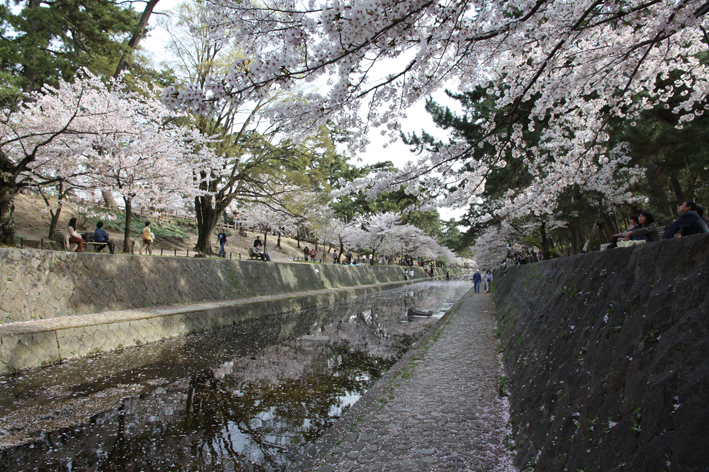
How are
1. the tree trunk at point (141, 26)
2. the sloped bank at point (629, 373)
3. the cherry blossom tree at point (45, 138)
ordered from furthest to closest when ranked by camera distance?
the tree trunk at point (141, 26) → the cherry blossom tree at point (45, 138) → the sloped bank at point (629, 373)

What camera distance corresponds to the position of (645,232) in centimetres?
516

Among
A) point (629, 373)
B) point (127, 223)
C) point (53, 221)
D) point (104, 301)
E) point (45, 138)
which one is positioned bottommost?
point (104, 301)

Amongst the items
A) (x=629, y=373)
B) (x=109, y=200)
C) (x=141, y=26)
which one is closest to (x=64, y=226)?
(x=109, y=200)

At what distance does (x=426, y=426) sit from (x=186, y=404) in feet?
11.6

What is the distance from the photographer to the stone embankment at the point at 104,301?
22.1ft

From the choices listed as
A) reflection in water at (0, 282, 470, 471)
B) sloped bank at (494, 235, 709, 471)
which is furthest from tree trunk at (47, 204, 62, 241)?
sloped bank at (494, 235, 709, 471)

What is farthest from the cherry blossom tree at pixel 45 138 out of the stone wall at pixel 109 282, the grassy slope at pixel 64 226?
the grassy slope at pixel 64 226

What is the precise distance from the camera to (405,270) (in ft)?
151

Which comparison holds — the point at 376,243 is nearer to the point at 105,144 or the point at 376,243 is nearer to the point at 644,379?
the point at 105,144

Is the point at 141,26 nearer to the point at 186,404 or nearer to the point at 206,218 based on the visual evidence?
the point at 206,218

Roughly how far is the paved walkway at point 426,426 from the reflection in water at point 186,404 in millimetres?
732

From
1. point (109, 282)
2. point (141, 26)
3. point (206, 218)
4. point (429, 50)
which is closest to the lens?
point (429, 50)

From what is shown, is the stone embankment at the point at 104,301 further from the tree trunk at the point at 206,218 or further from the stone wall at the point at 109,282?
the tree trunk at the point at 206,218

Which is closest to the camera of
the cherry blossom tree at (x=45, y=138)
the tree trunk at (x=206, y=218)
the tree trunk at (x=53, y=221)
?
the cherry blossom tree at (x=45, y=138)
